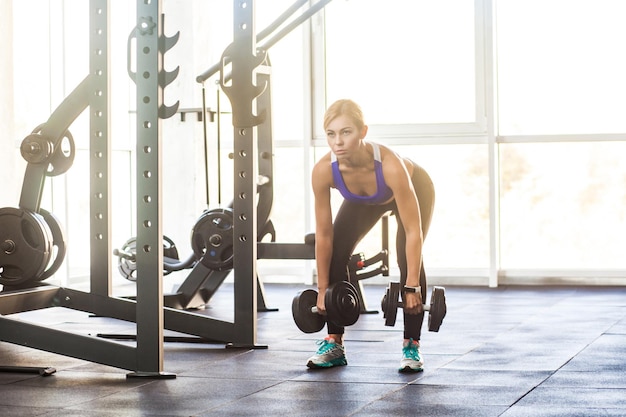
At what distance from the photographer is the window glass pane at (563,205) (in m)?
6.95

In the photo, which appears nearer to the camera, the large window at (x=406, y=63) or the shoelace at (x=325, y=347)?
the shoelace at (x=325, y=347)

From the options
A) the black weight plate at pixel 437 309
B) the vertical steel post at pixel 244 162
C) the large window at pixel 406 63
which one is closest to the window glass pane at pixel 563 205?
the large window at pixel 406 63

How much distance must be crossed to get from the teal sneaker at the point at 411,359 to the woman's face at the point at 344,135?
29.8 inches

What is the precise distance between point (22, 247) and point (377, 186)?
5.23ft

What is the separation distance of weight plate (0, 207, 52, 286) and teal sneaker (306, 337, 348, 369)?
1279 mm

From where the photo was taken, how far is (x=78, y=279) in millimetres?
6930

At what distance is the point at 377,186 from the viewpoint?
3.57 m

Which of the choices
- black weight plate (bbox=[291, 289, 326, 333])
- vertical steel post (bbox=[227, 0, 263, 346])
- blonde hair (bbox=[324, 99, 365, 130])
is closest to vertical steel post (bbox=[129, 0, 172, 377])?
black weight plate (bbox=[291, 289, 326, 333])

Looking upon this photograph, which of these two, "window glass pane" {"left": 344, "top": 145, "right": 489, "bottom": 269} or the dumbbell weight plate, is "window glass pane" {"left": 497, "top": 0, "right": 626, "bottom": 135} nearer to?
"window glass pane" {"left": 344, "top": 145, "right": 489, "bottom": 269}

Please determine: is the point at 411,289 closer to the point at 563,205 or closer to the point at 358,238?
the point at 358,238

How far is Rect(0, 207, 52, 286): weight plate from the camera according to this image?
13.7 ft

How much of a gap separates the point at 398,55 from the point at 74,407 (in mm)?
4789

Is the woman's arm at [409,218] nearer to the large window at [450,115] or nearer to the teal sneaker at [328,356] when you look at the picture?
the teal sneaker at [328,356]

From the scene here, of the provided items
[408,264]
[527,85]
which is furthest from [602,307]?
[408,264]
